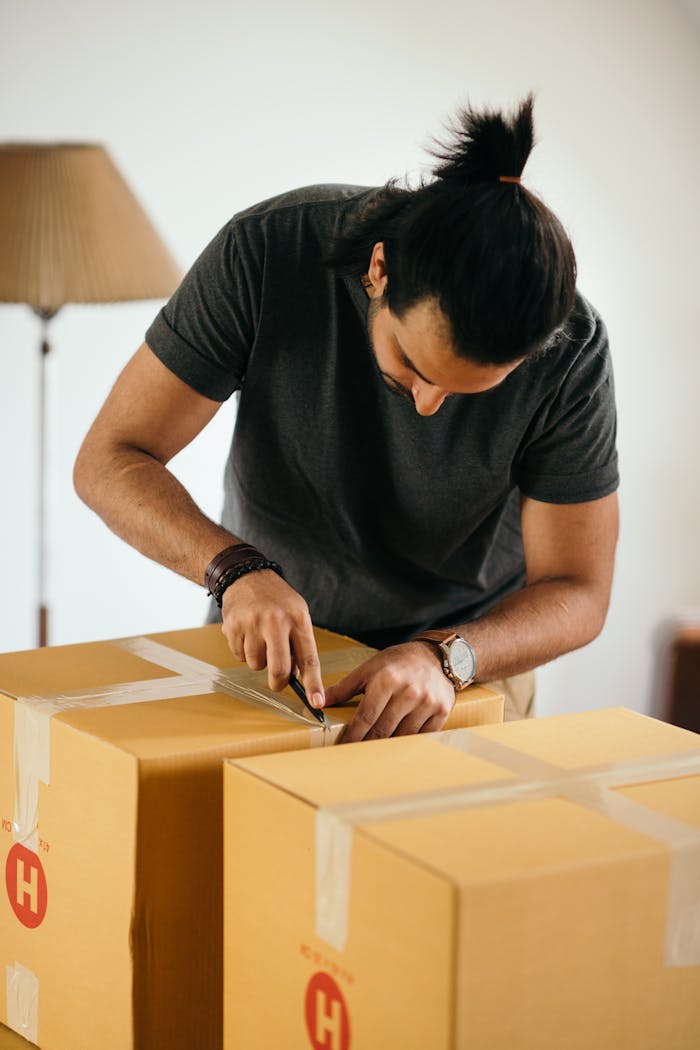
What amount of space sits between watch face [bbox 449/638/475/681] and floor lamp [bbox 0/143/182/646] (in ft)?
3.21

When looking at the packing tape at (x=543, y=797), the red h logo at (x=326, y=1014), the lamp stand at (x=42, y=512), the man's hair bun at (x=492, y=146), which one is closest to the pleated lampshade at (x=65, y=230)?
the lamp stand at (x=42, y=512)

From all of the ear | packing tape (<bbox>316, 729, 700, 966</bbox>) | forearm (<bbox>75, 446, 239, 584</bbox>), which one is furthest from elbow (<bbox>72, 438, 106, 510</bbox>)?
packing tape (<bbox>316, 729, 700, 966</bbox>)

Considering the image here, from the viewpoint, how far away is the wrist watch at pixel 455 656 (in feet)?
3.80

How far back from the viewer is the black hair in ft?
3.52

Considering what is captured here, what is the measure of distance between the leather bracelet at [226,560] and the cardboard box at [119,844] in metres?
0.12

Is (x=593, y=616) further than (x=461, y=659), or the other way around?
(x=593, y=616)

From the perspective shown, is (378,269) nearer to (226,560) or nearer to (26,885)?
(226,560)

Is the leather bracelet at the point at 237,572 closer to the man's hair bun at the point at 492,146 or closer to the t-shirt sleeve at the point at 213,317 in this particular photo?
the t-shirt sleeve at the point at 213,317

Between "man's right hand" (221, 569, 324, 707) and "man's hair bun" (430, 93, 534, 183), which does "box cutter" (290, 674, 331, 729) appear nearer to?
"man's right hand" (221, 569, 324, 707)

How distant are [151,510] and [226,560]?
6.2 inches

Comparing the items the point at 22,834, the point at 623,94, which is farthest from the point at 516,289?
the point at 623,94

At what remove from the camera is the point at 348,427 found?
1446 mm

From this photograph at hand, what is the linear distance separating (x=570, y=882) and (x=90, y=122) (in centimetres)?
186

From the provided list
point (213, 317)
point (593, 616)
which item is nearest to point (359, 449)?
point (213, 317)
